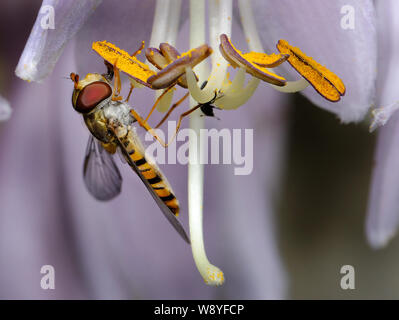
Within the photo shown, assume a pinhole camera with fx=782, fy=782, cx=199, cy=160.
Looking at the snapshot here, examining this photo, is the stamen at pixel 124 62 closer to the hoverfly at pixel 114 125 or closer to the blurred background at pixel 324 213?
the hoverfly at pixel 114 125

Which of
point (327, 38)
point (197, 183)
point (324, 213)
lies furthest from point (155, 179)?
point (324, 213)

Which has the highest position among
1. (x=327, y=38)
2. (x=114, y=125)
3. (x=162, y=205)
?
(x=327, y=38)

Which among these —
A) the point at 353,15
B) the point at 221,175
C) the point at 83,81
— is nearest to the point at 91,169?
the point at 83,81

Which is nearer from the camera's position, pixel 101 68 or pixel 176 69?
pixel 176 69

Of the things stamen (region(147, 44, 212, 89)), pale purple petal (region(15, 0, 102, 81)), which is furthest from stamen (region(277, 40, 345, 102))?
pale purple petal (region(15, 0, 102, 81))

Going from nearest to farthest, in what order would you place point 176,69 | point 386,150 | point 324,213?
point 176,69 → point 386,150 → point 324,213

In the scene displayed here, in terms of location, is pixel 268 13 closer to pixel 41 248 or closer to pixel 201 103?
pixel 201 103

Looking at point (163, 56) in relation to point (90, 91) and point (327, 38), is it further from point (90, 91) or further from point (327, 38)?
point (327, 38)

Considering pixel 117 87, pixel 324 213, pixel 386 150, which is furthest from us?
pixel 324 213

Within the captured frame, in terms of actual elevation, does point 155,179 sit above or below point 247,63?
below
